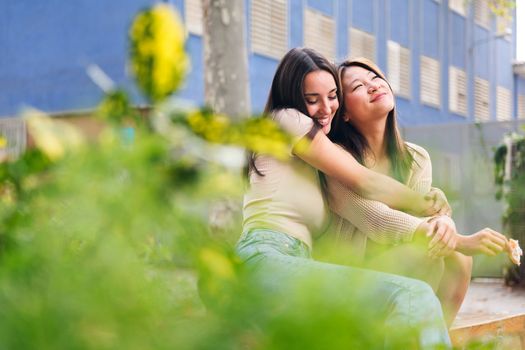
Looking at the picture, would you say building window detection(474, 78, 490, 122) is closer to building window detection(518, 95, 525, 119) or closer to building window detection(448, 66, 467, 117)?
building window detection(448, 66, 467, 117)

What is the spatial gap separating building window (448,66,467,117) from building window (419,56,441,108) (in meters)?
0.63

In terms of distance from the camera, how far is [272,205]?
2951 millimetres

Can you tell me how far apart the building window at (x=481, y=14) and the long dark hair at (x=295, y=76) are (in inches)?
1023

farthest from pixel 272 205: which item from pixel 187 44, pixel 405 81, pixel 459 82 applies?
pixel 459 82

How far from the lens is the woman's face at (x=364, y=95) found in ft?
10.9

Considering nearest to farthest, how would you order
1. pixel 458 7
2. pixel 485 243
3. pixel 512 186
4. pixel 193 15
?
pixel 485 243 < pixel 512 186 < pixel 193 15 < pixel 458 7

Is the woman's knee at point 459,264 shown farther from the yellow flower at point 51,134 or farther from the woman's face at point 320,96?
the yellow flower at point 51,134

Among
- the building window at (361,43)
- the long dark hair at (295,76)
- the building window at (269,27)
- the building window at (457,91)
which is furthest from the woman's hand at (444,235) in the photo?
the building window at (457,91)

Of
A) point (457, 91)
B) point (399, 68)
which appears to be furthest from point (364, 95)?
point (457, 91)

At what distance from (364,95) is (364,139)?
21 centimetres

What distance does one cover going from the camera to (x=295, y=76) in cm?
321

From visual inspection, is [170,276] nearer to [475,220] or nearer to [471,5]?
[475,220]

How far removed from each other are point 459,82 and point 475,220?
15.8 m

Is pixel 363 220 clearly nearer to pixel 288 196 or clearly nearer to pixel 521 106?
pixel 288 196
